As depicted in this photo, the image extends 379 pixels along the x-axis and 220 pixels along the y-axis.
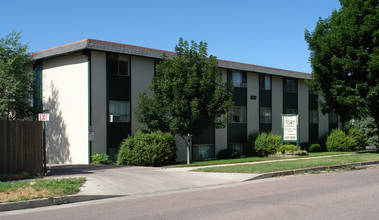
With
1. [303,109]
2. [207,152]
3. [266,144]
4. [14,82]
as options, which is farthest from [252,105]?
[14,82]

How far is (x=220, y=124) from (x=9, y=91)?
11.2 metres

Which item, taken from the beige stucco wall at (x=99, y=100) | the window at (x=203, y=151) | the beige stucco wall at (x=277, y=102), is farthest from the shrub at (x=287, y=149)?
the beige stucco wall at (x=99, y=100)

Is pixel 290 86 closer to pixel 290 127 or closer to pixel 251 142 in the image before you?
pixel 290 127

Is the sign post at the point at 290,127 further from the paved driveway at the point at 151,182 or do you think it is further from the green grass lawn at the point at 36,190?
the green grass lawn at the point at 36,190

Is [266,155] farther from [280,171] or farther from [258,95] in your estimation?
[280,171]

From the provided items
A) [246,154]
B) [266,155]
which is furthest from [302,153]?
[246,154]

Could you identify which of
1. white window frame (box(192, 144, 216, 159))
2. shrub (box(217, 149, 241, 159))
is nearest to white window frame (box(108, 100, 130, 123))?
white window frame (box(192, 144, 216, 159))

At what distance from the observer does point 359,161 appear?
2019 centimetres

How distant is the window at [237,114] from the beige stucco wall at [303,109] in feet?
23.1

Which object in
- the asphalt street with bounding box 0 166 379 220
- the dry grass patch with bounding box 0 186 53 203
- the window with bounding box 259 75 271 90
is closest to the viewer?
the asphalt street with bounding box 0 166 379 220

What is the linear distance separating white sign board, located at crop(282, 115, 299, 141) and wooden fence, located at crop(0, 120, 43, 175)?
18.4 m

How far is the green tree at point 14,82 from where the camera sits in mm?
19922

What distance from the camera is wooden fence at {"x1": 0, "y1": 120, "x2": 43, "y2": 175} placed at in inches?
548

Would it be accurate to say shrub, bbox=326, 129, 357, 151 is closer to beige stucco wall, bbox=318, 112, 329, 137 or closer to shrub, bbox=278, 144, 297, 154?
beige stucco wall, bbox=318, 112, 329, 137
